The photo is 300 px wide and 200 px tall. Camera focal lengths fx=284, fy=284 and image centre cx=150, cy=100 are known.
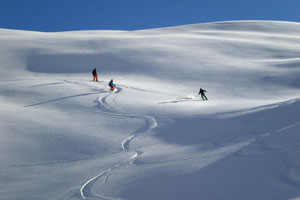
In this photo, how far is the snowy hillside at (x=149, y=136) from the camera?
6684mm

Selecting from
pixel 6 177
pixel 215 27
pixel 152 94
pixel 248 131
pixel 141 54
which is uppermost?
pixel 215 27

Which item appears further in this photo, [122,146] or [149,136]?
[149,136]

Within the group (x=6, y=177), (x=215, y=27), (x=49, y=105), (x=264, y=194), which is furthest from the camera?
(x=215, y=27)

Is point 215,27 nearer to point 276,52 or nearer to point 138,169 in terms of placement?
point 276,52

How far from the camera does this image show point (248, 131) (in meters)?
9.60

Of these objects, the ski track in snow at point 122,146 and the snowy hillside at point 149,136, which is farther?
the ski track in snow at point 122,146

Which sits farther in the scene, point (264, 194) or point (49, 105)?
point (49, 105)

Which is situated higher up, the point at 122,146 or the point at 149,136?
the point at 149,136

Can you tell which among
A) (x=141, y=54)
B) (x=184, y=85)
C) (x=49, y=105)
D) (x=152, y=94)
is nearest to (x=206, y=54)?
(x=141, y=54)

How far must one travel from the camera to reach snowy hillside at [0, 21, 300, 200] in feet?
21.9

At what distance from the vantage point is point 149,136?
438 inches

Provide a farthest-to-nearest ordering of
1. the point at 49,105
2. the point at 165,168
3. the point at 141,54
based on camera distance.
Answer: the point at 141,54
the point at 49,105
the point at 165,168

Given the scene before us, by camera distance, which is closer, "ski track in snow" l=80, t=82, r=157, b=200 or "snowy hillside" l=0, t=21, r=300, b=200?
"snowy hillside" l=0, t=21, r=300, b=200

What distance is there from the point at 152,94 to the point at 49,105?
22.9ft
